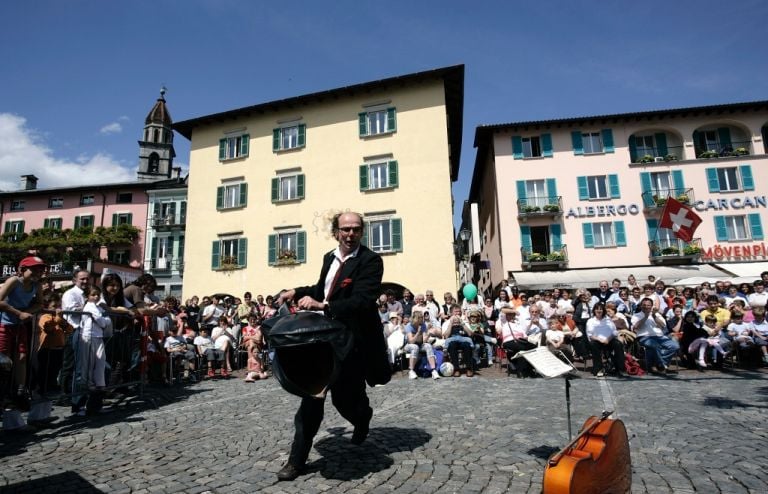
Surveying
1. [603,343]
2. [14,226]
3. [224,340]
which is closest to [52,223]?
[14,226]

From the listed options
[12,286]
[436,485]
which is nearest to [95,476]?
[436,485]

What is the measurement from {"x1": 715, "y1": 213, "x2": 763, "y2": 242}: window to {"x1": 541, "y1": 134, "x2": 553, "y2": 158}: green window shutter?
35.2 feet

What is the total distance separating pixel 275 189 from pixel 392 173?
699 centimetres

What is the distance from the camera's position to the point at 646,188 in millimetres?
28781

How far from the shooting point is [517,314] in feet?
37.6

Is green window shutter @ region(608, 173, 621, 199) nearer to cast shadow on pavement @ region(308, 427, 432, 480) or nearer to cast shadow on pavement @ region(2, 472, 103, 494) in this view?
cast shadow on pavement @ region(308, 427, 432, 480)

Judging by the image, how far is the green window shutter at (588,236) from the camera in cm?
2827

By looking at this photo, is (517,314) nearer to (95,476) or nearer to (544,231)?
(95,476)

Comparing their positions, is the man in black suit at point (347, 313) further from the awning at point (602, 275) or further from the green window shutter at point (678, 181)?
the green window shutter at point (678, 181)

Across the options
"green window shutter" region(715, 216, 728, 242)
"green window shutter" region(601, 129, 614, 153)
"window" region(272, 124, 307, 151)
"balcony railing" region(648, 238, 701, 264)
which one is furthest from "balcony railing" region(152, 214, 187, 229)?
"green window shutter" region(715, 216, 728, 242)

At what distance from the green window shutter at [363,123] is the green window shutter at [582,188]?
14036 mm

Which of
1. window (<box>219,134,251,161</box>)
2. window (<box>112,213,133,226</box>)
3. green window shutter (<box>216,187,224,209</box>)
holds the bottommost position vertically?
green window shutter (<box>216,187,224,209</box>)

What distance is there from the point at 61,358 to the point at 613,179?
3004 centimetres

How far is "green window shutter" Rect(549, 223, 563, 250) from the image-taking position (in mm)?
28594
